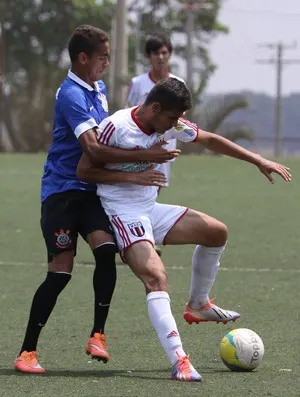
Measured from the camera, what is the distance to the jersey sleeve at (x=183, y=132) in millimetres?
7436

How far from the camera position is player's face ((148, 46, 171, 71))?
39.8ft

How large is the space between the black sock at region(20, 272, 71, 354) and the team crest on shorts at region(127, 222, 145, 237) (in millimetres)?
528

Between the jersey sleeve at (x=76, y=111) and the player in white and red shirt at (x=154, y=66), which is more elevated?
the jersey sleeve at (x=76, y=111)

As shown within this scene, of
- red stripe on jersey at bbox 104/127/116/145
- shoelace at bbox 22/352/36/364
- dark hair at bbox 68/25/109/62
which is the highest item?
dark hair at bbox 68/25/109/62

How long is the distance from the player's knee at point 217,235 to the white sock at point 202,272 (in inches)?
4.5

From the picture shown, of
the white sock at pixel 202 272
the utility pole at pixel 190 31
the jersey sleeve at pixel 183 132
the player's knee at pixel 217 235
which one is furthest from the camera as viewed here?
the utility pole at pixel 190 31

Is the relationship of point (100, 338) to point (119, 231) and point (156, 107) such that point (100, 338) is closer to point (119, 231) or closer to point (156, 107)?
point (119, 231)

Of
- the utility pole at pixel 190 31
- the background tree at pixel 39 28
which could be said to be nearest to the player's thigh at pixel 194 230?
the utility pole at pixel 190 31

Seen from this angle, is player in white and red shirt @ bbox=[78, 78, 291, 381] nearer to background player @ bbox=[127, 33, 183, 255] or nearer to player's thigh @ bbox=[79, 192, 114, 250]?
player's thigh @ bbox=[79, 192, 114, 250]

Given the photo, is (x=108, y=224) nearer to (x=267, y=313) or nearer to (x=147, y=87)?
(x=267, y=313)

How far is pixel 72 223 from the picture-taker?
7422 mm

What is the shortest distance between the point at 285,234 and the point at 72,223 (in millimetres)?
8501

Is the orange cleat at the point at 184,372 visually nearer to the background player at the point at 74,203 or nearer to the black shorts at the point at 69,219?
the background player at the point at 74,203

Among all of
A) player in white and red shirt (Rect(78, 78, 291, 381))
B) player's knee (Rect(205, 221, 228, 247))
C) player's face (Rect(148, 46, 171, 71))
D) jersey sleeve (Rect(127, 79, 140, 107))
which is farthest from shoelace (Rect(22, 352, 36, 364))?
jersey sleeve (Rect(127, 79, 140, 107))
